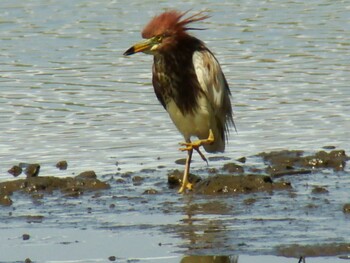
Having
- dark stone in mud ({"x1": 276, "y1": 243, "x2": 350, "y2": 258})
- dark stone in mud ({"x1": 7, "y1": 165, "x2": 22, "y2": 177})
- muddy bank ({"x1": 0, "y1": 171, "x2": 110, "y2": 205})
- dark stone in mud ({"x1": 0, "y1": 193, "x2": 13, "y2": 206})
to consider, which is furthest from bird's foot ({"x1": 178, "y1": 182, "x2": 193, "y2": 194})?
dark stone in mud ({"x1": 276, "y1": 243, "x2": 350, "y2": 258})

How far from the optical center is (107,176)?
11414 millimetres

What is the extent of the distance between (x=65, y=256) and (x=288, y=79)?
7.70 m

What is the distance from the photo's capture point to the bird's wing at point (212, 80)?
11039mm

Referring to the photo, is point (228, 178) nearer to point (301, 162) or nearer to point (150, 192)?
point (150, 192)

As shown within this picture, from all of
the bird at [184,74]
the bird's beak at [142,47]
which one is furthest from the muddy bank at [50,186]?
the bird's beak at [142,47]

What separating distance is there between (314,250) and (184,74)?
122 inches

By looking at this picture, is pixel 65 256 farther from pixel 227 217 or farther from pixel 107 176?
pixel 107 176

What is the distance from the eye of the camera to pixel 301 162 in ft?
38.1

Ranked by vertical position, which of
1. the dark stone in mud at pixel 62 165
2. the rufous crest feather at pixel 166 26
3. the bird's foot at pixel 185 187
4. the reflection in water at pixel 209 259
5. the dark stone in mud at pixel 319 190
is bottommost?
the dark stone in mud at pixel 62 165

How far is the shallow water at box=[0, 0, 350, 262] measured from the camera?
9.32m

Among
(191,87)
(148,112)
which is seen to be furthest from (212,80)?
(148,112)

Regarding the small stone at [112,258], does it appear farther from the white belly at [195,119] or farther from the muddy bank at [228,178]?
the white belly at [195,119]

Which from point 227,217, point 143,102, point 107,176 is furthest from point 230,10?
point 227,217

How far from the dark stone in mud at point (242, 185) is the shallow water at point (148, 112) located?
22 cm
